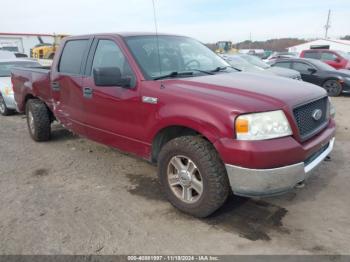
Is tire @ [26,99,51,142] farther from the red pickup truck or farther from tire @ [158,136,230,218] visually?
tire @ [158,136,230,218]

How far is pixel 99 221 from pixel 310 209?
2.16 metres

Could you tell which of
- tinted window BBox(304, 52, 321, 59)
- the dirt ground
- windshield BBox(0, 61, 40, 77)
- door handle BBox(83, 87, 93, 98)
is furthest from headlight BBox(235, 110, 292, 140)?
tinted window BBox(304, 52, 321, 59)

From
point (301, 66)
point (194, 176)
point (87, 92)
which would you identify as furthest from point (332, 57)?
point (194, 176)

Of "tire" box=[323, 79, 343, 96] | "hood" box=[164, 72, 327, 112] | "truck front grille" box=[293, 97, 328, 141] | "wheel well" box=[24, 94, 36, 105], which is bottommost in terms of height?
"tire" box=[323, 79, 343, 96]

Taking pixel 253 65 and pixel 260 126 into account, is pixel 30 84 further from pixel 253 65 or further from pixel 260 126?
pixel 253 65

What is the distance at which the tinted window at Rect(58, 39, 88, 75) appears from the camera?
190 inches

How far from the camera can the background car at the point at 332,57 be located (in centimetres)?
1450

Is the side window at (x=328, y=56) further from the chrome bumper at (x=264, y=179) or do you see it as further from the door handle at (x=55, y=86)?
the chrome bumper at (x=264, y=179)

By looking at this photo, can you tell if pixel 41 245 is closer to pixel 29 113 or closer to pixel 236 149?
pixel 236 149

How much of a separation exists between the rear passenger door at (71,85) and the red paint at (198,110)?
0.05 ft

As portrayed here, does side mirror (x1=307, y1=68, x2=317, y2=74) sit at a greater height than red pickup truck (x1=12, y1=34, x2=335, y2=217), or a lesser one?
lesser

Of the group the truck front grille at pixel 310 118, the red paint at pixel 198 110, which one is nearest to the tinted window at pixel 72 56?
the red paint at pixel 198 110

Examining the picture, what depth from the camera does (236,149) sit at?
9.59ft

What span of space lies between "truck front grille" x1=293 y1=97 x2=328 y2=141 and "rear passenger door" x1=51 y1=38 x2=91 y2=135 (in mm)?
2811
